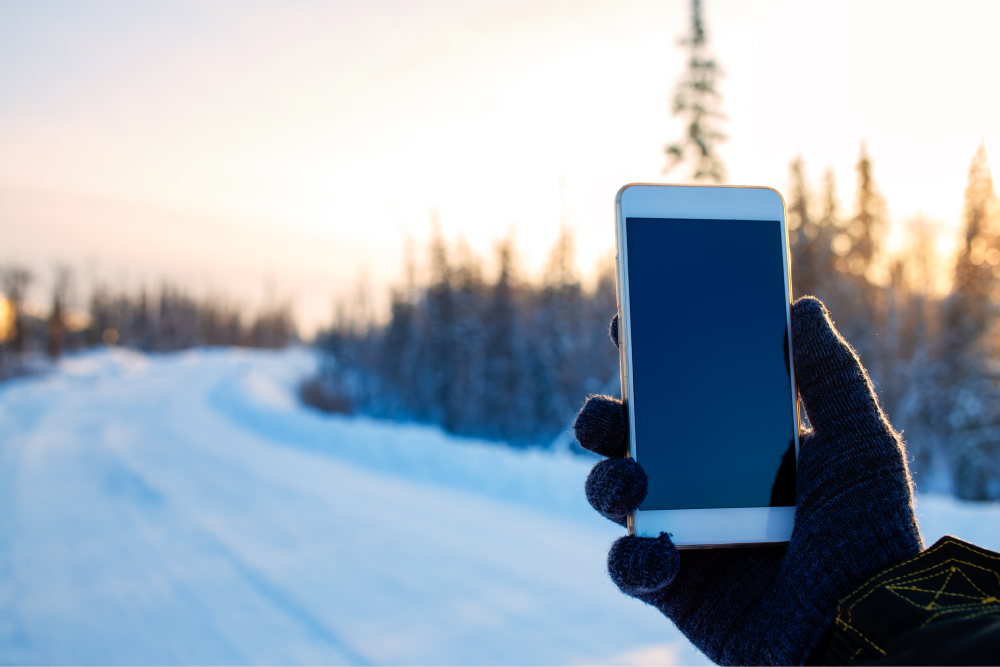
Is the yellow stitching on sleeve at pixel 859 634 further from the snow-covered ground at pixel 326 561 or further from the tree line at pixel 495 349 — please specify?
the tree line at pixel 495 349

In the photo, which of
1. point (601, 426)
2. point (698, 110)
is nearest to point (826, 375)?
point (601, 426)

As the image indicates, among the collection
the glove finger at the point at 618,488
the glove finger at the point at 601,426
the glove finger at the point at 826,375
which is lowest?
the glove finger at the point at 618,488

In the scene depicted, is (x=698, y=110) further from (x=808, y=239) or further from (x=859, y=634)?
(x=859, y=634)

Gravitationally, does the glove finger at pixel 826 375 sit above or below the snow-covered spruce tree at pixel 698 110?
below

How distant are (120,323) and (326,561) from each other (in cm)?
10130

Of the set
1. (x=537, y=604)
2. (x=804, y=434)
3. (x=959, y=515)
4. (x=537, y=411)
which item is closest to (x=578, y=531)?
(x=537, y=604)

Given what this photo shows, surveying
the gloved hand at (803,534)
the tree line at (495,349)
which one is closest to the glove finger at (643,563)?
the gloved hand at (803,534)

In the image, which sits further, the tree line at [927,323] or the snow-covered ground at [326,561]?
the tree line at [927,323]

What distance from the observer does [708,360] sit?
78.5 inches

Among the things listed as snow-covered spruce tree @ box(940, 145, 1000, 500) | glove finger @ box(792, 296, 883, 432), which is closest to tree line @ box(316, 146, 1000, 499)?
snow-covered spruce tree @ box(940, 145, 1000, 500)

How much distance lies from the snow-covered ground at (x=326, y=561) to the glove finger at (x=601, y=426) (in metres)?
2.25

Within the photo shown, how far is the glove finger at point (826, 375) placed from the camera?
1.86 meters

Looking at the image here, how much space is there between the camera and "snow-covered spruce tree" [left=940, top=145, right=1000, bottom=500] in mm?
16656

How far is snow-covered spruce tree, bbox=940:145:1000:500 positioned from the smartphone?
1875 cm
